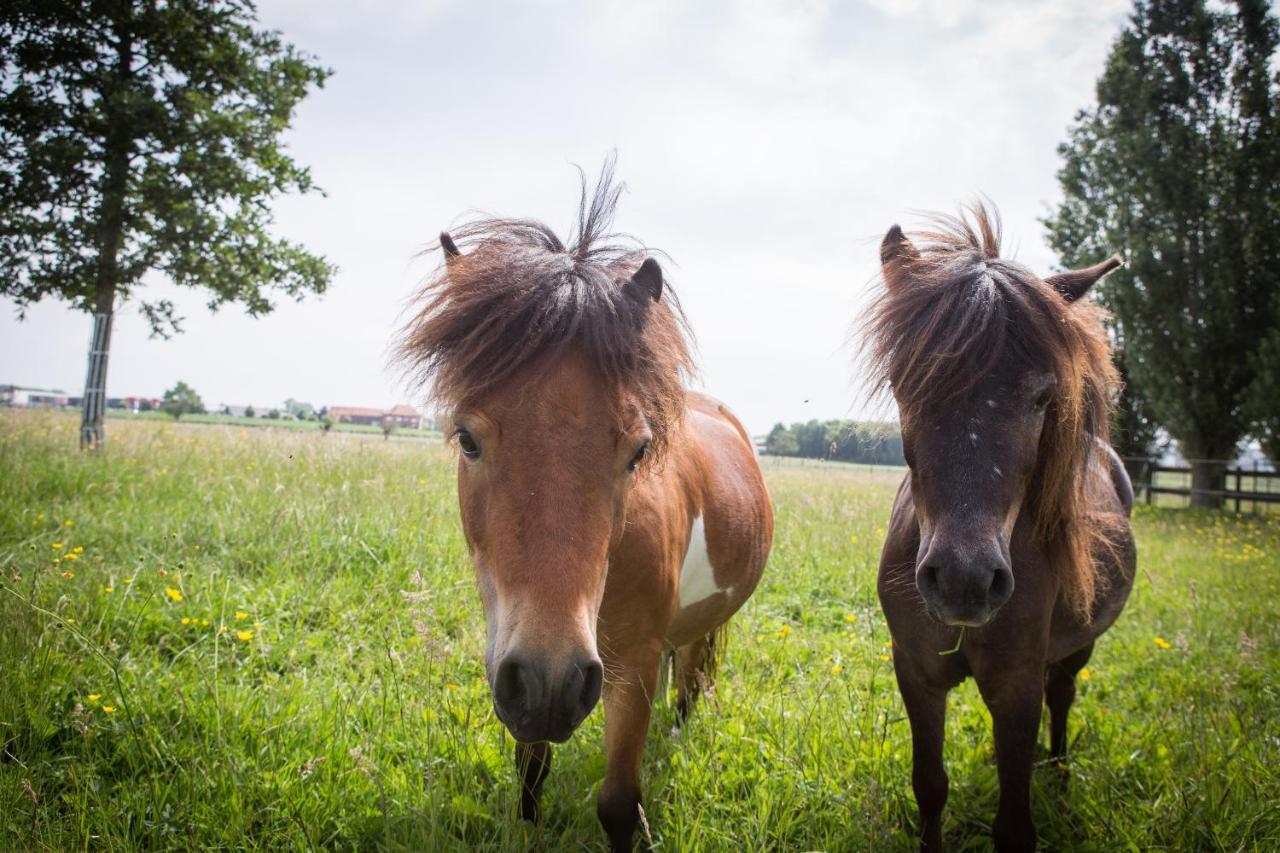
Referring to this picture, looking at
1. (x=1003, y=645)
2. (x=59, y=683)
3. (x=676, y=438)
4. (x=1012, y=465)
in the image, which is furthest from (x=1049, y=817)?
(x=59, y=683)

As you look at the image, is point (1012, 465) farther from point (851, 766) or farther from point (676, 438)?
point (851, 766)

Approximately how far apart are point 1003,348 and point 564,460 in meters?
1.51

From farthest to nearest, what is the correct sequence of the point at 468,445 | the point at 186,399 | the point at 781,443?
the point at 186,399, the point at 781,443, the point at 468,445

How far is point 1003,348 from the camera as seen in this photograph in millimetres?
2123

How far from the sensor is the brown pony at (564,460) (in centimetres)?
144

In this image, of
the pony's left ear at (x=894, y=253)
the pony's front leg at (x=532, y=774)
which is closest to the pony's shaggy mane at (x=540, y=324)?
the pony's left ear at (x=894, y=253)

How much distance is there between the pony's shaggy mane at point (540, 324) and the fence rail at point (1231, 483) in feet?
64.2

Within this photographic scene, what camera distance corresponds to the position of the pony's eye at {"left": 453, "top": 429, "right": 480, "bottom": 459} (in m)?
1.77

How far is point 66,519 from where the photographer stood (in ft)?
15.5

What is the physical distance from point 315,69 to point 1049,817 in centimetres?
1295

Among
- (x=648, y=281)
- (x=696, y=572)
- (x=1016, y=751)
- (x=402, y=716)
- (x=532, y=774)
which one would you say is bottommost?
(x=532, y=774)

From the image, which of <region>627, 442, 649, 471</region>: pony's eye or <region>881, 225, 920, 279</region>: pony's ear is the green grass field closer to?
<region>627, 442, 649, 471</region>: pony's eye

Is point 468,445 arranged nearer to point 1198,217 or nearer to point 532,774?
point 532,774

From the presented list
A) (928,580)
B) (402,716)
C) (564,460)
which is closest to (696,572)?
(928,580)
